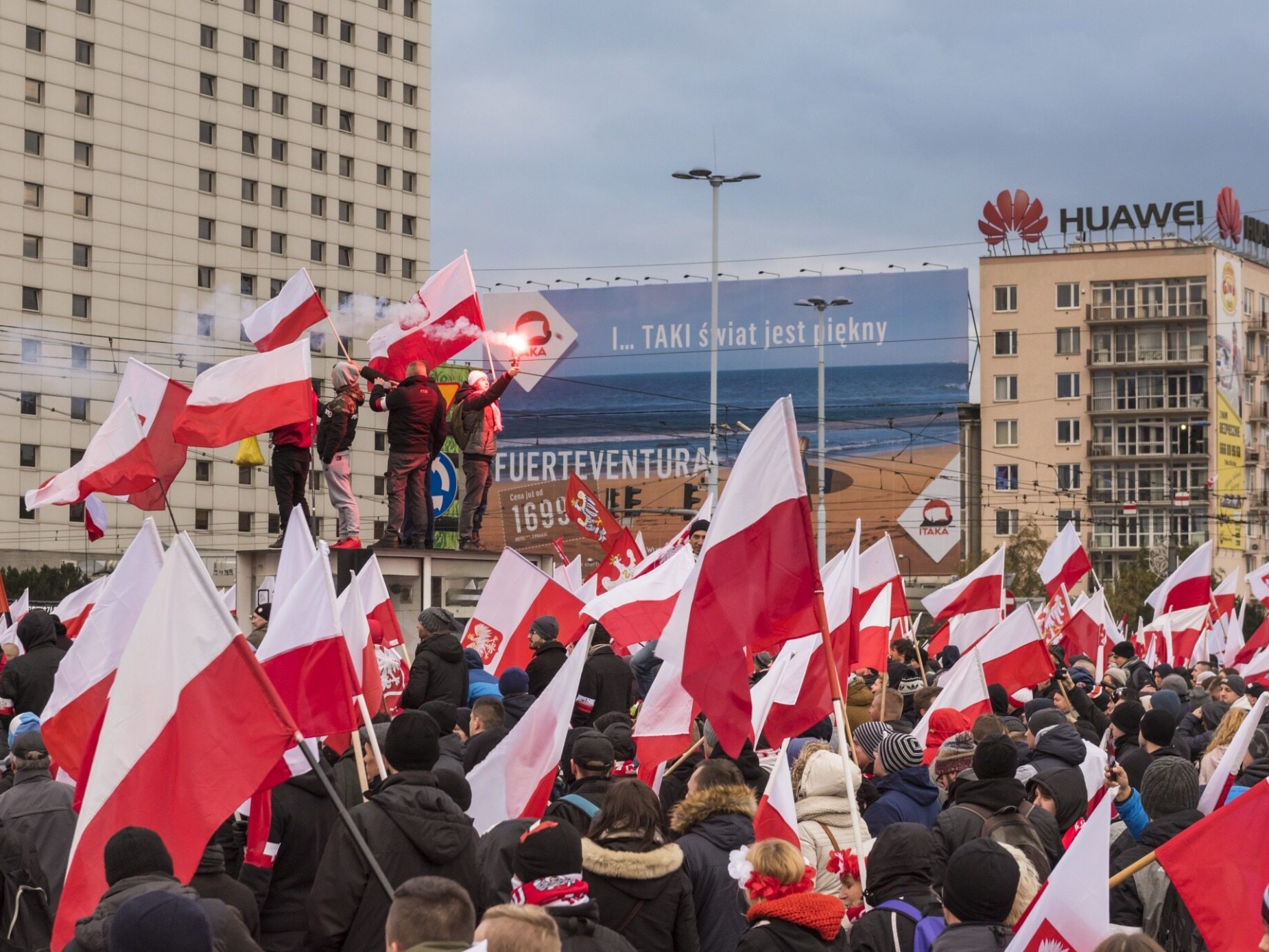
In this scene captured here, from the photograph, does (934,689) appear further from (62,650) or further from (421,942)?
(421,942)

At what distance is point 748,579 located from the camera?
27.0ft

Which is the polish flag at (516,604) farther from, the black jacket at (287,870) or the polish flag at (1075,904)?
the polish flag at (1075,904)

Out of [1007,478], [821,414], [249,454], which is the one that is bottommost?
[249,454]

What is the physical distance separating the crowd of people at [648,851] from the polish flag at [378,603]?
3.88 meters

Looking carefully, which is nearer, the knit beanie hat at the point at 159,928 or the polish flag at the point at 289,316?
the knit beanie hat at the point at 159,928

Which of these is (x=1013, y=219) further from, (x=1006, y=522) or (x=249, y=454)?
(x=249, y=454)

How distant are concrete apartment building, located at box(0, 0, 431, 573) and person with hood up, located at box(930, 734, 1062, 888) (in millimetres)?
68830

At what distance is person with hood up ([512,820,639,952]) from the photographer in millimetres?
5727

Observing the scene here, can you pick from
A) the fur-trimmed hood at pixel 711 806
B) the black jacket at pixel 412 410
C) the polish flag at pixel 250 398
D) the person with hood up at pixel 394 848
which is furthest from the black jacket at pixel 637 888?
the black jacket at pixel 412 410

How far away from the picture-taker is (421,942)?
5109 millimetres

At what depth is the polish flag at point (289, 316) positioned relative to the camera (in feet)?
58.3

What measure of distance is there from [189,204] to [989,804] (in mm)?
85776

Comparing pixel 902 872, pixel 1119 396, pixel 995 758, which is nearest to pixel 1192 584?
pixel 995 758

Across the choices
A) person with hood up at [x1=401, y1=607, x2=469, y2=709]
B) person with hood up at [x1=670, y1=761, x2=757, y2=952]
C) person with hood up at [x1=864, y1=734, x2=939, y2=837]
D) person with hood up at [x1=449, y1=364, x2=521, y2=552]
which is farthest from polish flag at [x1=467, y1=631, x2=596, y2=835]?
person with hood up at [x1=449, y1=364, x2=521, y2=552]
